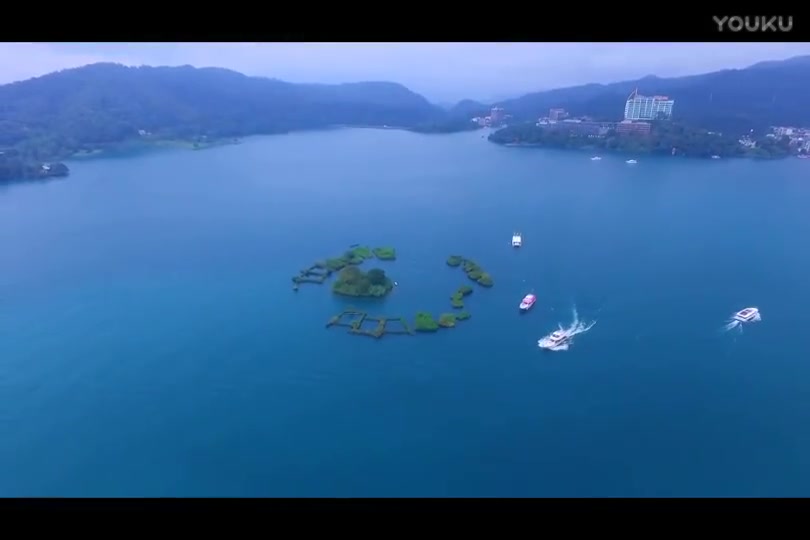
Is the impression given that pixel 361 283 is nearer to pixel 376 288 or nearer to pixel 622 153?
pixel 376 288

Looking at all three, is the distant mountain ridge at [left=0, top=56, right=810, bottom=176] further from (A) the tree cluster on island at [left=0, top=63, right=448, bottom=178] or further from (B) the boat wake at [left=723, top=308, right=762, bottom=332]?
(B) the boat wake at [left=723, top=308, right=762, bottom=332]

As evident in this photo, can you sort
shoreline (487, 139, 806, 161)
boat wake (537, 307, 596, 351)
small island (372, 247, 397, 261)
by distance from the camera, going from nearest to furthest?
1. shoreline (487, 139, 806, 161)
2. boat wake (537, 307, 596, 351)
3. small island (372, 247, 397, 261)

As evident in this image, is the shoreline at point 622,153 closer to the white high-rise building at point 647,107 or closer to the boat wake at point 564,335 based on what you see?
the white high-rise building at point 647,107

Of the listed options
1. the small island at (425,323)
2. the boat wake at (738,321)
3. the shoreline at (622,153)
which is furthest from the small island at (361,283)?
the boat wake at (738,321)

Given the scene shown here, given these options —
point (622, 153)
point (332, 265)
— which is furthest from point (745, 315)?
point (332, 265)

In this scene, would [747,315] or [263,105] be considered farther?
[263,105]

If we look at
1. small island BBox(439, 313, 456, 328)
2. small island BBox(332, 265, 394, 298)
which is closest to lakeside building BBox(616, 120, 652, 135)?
small island BBox(439, 313, 456, 328)

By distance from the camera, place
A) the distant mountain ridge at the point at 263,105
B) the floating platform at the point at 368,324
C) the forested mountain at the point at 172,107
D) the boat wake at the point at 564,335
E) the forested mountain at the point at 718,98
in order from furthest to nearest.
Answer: the floating platform at the point at 368,324
the boat wake at the point at 564,335
the forested mountain at the point at 172,107
the distant mountain ridge at the point at 263,105
the forested mountain at the point at 718,98
